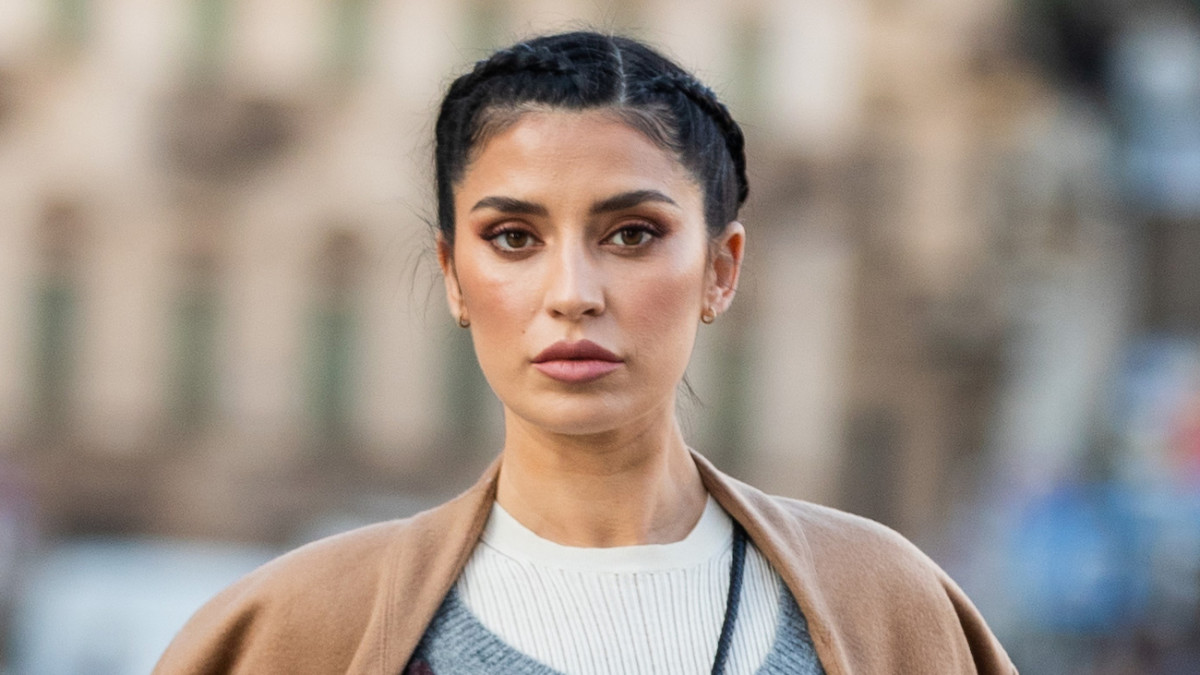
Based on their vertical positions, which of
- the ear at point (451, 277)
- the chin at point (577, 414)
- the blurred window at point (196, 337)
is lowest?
the blurred window at point (196, 337)

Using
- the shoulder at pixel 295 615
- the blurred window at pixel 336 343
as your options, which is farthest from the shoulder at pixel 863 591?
the blurred window at pixel 336 343

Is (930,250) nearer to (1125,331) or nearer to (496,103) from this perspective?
(1125,331)

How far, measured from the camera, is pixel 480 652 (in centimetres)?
248

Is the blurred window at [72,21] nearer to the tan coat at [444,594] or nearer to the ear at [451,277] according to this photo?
the ear at [451,277]

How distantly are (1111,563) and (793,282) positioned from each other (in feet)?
15.4

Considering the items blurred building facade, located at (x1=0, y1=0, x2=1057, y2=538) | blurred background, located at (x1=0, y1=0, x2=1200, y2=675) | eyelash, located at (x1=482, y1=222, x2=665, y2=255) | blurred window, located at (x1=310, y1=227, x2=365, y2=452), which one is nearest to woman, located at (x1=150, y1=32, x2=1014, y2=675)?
eyelash, located at (x1=482, y1=222, x2=665, y2=255)

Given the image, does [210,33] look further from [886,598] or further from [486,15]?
[886,598]

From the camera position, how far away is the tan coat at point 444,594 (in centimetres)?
250

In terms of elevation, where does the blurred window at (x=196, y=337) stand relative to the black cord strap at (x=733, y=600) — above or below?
below

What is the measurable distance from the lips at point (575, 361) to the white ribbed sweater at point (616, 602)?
0.99 ft

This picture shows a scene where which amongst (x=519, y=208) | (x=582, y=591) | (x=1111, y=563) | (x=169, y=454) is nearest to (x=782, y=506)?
(x=582, y=591)

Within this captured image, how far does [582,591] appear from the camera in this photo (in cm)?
256

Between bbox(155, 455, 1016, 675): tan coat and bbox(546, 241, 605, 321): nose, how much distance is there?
0.38m

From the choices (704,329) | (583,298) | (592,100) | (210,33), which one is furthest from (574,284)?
(210,33)
